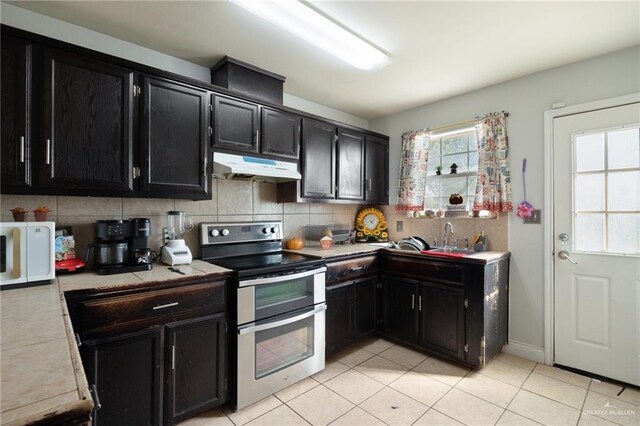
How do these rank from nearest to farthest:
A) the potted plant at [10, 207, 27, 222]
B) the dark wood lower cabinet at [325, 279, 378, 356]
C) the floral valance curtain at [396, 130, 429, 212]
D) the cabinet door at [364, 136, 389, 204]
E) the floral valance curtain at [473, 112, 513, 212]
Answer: the potted plant at [10, 207, 27, 222] < the dark wood lower cabinet at [325, 279, 378, 356] < the floral valance curtain at [473, 112, 513, 212] < the floral valance curtain at [396, 130, 429, 212] < the cabinet door at [364, 136, 389, 204]

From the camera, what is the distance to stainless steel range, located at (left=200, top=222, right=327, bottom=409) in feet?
6.26

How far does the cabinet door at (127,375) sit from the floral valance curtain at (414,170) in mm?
2732

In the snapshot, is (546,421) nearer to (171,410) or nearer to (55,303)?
(171,410)

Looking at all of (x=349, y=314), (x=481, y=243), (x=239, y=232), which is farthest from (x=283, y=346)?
(x=481, y=243)

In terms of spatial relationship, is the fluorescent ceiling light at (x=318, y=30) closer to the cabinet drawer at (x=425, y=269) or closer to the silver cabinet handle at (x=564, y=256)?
the cabinet drawer at (x=425, y=269)

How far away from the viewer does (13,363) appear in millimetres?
705

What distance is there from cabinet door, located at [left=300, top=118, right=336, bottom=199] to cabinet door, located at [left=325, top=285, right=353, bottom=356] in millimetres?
950

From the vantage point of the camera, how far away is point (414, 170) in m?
3.38

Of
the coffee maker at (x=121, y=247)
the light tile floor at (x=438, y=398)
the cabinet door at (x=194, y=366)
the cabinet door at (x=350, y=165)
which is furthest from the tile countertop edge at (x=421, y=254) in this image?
the coffee maker at (x=121, y=247)

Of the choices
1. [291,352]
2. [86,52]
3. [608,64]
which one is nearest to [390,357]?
[291,352]

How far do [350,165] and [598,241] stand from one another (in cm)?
221

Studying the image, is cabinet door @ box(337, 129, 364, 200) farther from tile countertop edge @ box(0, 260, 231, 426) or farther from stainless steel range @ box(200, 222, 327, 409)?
tile countertop edge @ box(0, 260, 231, 426)

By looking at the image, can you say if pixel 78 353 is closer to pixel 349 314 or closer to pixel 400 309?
pixel 349 314

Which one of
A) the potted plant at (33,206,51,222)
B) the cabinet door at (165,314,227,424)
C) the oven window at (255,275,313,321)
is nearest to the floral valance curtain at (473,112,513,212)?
the oven window at (255,275,313,321)
